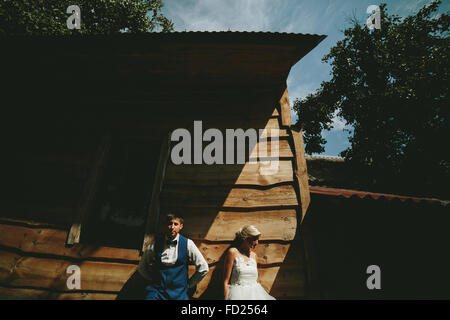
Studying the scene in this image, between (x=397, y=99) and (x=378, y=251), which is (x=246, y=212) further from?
(x=397, y=99)

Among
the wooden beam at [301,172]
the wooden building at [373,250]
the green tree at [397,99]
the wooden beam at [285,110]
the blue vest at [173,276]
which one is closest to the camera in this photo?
the blue vest at [173,276]

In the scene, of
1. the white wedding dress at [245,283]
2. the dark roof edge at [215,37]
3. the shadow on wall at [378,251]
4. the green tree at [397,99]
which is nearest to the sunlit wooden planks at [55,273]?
the white wedding dress at [245,283]

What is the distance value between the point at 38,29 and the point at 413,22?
65.1ft

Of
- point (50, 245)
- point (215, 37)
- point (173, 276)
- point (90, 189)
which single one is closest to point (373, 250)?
point (173, 276)

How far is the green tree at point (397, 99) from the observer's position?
10.1 m

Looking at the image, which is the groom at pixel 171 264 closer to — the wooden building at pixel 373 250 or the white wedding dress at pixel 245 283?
the white wedding dress at pixel 245 283

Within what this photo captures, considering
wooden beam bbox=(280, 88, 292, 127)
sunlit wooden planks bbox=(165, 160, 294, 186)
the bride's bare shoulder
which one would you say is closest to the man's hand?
the bride's bare shoulder

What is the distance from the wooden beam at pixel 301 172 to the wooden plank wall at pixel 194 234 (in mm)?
74

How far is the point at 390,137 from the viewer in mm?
11742

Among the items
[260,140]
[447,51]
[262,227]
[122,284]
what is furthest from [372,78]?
[122,284]

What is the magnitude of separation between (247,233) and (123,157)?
107 inches

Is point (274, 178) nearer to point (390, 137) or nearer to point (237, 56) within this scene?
point (237, 56)

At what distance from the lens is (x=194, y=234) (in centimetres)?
259

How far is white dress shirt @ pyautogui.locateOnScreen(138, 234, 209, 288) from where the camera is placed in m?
2.27
